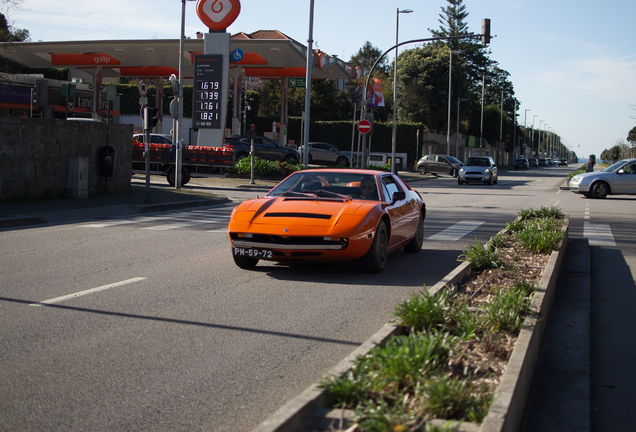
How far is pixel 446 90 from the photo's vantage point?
75750mm

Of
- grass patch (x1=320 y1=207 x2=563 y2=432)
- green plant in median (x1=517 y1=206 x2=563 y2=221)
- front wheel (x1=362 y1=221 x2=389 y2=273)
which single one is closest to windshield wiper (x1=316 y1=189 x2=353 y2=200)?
front wheel (x1=362 y1=221 x2=389 y2=273)

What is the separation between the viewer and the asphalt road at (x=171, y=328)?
384cm

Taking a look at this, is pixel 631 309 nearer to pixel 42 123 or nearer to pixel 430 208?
pixel 430 208

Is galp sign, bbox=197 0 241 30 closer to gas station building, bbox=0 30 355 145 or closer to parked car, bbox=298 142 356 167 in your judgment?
gas station building, bbox=0 30 355 145

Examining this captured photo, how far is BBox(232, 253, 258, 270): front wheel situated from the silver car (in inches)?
786

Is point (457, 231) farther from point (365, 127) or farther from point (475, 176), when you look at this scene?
point (475, 176)

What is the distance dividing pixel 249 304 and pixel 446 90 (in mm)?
72670

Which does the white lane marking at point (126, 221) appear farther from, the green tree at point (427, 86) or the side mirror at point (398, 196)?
the green tree at point (427, 86)

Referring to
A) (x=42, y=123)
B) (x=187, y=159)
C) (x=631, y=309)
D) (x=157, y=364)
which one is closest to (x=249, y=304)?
(x=157, y=364)

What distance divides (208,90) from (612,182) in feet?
59.2

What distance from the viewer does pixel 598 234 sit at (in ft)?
44.1

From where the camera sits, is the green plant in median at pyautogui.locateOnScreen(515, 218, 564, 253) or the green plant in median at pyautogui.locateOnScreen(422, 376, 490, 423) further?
the green plant in median at pyautogui.locateOnScreen(515, 218, 564, 253)

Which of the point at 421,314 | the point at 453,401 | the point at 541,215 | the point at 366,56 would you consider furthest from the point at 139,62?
the point at 366,56

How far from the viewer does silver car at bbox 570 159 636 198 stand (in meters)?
24.7
